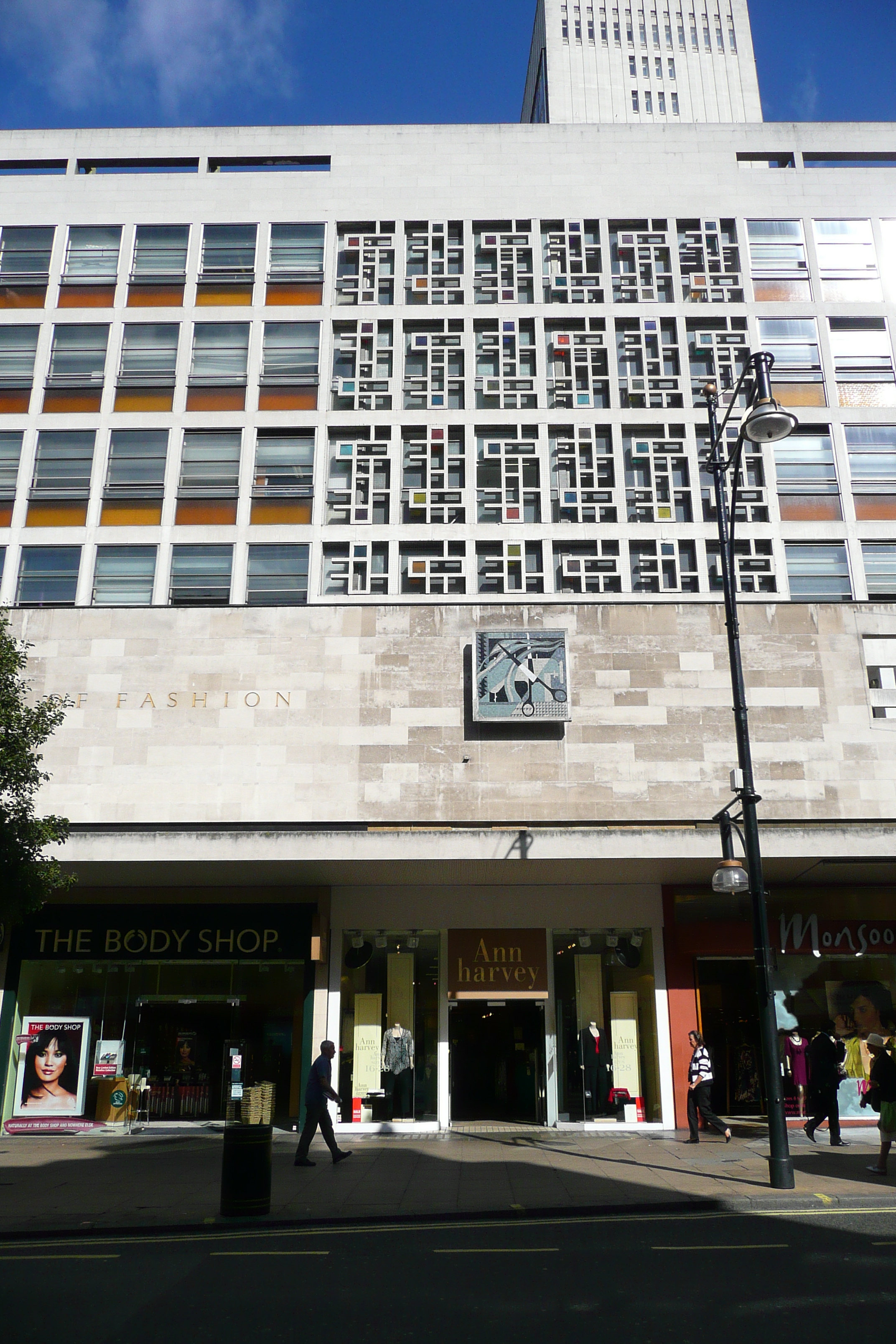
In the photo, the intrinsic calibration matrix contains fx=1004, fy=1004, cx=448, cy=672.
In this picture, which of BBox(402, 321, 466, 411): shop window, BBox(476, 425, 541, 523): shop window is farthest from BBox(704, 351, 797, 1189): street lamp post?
BBox(402, 321, 466, 411): shop window

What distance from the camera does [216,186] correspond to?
28.4 metres

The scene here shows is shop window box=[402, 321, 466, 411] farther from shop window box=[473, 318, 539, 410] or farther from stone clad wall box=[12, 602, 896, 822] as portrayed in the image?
stone clad wall box=[12, 602, 896, 822]

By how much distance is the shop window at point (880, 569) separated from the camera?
24.9 meters

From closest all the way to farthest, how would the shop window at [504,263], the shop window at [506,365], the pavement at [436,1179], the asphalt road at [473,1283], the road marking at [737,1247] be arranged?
Answer: the asphalt road at [473,1283]
the road marking at [737,1247]
the pavement at [436,1179]
the shop window at [506,365]
the shop window at [504,263]

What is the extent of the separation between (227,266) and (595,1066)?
22.5 metres

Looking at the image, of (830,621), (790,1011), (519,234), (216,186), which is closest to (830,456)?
(830,621)

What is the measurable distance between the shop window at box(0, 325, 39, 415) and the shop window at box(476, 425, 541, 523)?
1214cm

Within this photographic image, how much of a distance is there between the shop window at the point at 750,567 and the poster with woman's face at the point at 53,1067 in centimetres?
1746

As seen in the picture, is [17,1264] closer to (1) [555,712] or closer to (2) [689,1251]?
(2) [689,1251]

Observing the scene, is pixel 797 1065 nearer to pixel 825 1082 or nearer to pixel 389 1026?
pixel 825 1082

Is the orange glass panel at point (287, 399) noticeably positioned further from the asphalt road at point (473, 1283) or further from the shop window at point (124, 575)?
the asphalt road at point (473, 1283)

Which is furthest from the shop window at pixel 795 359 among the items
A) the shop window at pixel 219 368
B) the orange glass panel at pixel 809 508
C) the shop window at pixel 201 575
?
the shop window at pixel 201 575

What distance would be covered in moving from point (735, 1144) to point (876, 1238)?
7.43 metres

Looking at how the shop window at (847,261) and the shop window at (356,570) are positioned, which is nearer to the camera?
the shop window at (356,570)
